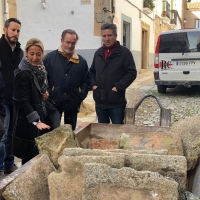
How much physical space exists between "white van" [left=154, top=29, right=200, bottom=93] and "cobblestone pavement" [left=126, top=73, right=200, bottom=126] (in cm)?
55

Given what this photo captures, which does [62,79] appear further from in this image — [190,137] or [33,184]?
[33,184]

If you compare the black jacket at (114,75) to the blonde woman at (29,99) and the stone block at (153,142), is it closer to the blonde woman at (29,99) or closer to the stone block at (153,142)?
the blonde woman at (29,99)

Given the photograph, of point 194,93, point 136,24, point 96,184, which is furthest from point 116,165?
point 136,24

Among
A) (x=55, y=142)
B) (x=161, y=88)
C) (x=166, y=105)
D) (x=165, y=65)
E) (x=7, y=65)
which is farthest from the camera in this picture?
(x=161, y=88)

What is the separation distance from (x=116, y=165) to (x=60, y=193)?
0.36 m

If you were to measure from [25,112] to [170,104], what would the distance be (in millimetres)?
5564

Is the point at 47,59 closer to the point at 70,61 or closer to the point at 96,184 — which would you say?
the point at 70,61

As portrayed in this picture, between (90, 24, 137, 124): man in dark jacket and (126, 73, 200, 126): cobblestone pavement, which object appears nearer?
(90, 24, 137, 124): man in dark jacket

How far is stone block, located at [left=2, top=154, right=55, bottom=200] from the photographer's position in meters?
1.76

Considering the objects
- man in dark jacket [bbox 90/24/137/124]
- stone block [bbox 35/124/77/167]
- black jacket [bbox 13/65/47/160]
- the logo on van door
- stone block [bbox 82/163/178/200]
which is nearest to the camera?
stone block [bbox 82/163/178/200]

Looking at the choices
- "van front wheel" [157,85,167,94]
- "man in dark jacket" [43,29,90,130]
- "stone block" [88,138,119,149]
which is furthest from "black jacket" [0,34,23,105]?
"van front wheel" [157,85,167,94]

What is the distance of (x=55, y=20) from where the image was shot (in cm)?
1041

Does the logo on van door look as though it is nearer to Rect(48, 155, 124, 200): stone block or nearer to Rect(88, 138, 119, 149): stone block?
Rect(88, 138, 119, 149): stone block

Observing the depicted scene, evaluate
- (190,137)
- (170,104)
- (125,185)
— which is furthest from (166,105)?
(125,185)
